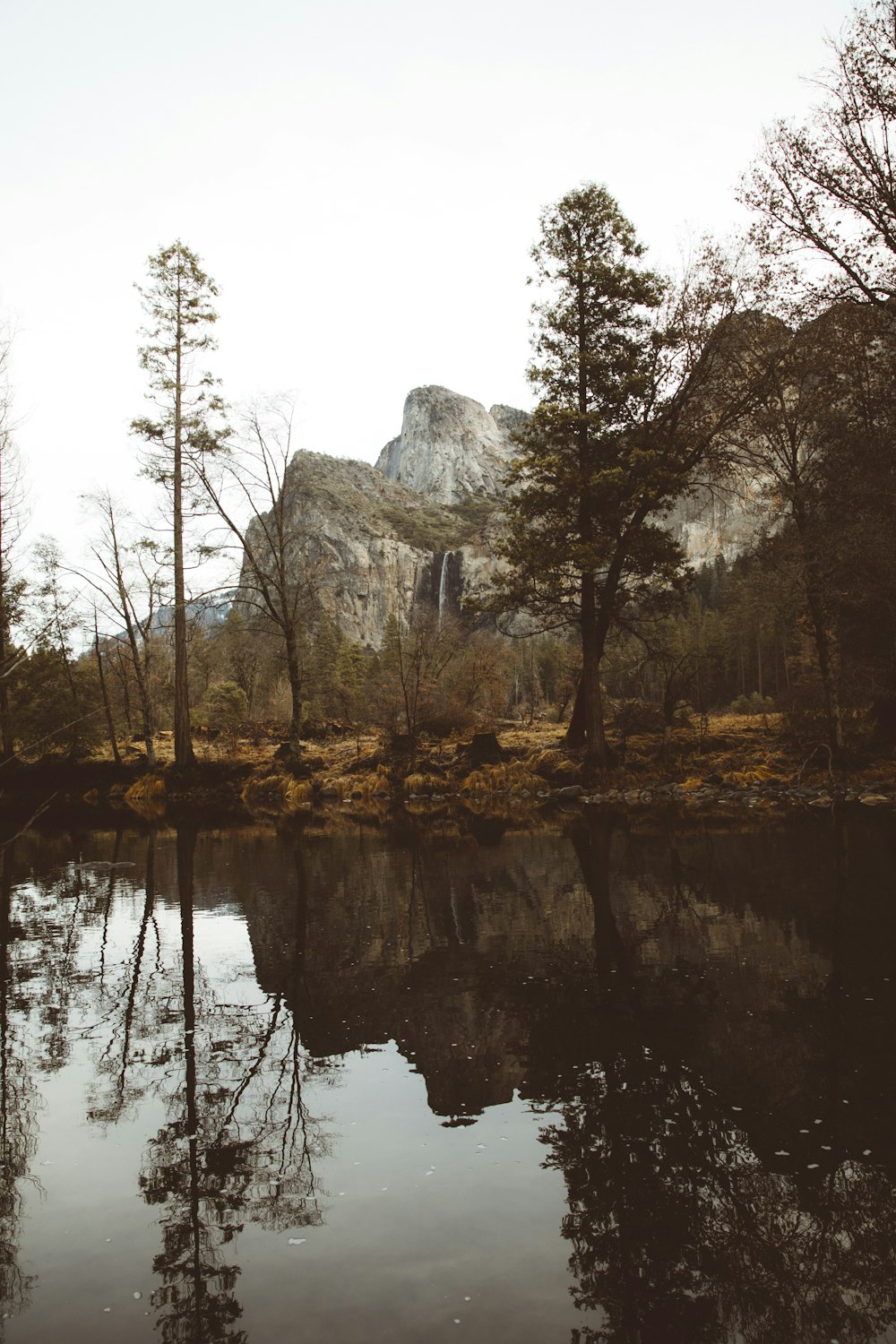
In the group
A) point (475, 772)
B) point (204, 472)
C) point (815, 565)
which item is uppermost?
point (204, 472)

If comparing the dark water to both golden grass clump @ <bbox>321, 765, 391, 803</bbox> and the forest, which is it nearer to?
the forest

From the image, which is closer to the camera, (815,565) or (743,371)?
(815,565)

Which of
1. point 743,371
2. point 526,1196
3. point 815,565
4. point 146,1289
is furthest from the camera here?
point 743,371

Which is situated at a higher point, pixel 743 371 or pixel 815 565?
pixel 743 371

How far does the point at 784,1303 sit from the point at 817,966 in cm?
377

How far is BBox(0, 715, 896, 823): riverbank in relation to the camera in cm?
1880

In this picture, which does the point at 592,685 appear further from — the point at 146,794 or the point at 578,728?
the point at 146,794

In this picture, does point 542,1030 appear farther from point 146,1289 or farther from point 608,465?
point 608,465

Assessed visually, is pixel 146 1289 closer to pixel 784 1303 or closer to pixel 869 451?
pixel 784 1303

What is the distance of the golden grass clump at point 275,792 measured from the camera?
2480cm

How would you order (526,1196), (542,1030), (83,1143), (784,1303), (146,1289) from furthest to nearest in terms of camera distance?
(542,1030) < (83,1143) < (526,1196) < (146,1289) < (784,1303)

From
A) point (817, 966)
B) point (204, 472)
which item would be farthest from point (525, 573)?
point (817, 966)

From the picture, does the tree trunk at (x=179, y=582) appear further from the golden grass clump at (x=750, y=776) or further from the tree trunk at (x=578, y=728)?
the golden grass clump at (x=750, y=776)

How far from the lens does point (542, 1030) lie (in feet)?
17.2
